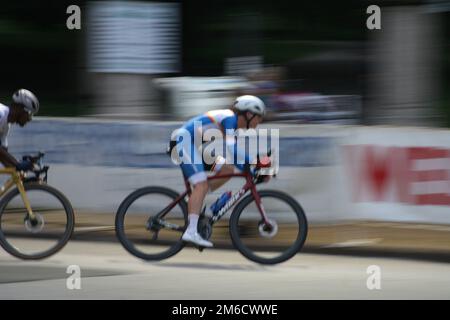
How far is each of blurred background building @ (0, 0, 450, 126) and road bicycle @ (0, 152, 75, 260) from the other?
3880mm

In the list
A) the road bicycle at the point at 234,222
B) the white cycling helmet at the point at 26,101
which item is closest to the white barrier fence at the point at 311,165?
the road bicycle at the point at 234,222

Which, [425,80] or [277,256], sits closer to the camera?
[277,256]

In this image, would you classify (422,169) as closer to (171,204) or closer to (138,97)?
(171,204)

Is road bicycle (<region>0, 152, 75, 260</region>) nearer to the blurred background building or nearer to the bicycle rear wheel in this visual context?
the bicycle rear wheel

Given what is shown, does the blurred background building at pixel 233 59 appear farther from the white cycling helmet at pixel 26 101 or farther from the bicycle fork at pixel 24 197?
the bicycle fork at pixel 24 197

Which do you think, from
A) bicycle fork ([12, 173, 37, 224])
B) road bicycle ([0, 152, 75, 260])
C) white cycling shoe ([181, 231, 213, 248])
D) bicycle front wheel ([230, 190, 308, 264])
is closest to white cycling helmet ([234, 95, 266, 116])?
bicycle front wheel ([230, 190, 308, 264])

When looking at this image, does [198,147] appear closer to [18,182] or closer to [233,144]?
[233,144]

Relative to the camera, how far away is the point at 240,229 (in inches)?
361

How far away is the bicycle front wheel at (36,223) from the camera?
9180 mm

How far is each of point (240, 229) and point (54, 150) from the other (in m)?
3.84

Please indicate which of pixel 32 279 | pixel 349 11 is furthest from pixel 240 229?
pixel 349 11

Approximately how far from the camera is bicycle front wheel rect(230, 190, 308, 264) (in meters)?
9.03

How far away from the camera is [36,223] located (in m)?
9.30
